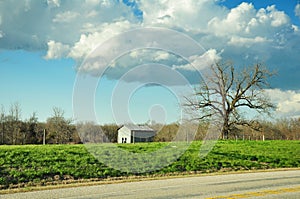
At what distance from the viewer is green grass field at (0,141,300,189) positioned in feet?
49.7

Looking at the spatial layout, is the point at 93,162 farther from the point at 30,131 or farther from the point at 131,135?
the point at 30,131

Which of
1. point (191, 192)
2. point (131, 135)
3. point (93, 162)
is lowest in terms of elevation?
point (191, 192)

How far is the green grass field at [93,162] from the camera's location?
1515 centimetres

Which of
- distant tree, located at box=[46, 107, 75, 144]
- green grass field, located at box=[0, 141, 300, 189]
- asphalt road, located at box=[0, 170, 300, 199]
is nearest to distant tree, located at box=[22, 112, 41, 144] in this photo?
distant tree, located at box=[46, 107, 75, 144]

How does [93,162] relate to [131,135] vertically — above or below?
below

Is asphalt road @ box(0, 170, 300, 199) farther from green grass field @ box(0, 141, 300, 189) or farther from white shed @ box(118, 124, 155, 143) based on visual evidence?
white shed @ box(118, 124, 155, 143)

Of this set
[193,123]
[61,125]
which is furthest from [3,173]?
[61,125]

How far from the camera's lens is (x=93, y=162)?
18125mm

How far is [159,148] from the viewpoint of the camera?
23.8 meters

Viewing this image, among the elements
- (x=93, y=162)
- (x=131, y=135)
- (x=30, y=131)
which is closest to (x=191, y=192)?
(x=93, y=162)

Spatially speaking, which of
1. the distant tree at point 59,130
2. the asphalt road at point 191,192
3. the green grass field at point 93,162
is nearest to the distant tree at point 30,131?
the distant tree at point 59,130

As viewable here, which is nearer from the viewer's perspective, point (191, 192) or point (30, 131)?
point (191, 192)

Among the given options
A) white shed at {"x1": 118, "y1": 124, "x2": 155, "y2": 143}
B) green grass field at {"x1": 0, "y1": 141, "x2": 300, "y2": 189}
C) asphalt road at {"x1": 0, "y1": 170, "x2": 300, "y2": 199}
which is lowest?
asphalt road at {"x1": 0, "y1": 170, "x2": 300, "y2": 199}

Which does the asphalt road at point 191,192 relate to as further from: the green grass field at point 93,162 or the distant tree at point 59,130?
the distant tree at point 59,130
